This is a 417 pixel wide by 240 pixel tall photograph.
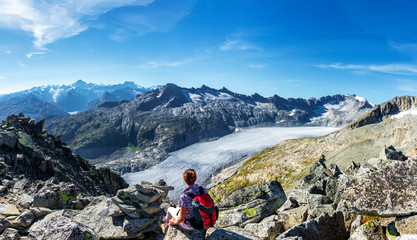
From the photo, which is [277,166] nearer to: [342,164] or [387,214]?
[342,164]

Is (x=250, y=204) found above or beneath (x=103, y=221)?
beneath


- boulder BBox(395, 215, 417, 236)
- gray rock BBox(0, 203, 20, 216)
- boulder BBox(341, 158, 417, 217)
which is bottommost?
gray rock BBox(0, 203, 20, 216)

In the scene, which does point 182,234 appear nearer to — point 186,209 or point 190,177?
point 186,209

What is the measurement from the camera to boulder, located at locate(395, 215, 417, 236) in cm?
730

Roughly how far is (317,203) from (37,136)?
45.1 metres

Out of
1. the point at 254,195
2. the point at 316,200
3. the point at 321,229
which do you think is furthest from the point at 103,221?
the point at 316,200

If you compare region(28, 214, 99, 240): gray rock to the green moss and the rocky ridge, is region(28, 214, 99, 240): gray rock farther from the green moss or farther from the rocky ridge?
the green moss

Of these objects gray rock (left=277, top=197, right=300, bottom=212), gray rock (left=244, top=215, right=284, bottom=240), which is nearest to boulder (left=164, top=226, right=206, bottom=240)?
gray rock (left=244, top=215, right=284, bottom=240)

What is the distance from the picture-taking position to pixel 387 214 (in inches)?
308

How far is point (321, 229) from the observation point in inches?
389

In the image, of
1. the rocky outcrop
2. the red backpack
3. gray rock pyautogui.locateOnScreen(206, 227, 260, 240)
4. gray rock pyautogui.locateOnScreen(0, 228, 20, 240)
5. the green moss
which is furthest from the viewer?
the green moss

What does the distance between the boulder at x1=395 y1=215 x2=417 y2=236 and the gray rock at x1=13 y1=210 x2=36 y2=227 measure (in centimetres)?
1696

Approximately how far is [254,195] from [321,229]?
7.34m

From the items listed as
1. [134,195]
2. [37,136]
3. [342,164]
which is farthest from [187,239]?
[342,164]
